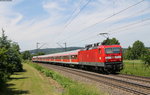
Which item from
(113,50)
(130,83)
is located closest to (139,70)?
(113,50)

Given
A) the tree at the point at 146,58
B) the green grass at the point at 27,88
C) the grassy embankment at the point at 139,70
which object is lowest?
the green grass at the point at 27,88

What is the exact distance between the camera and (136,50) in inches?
4697

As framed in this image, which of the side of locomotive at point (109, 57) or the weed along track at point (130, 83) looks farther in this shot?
the side of locomotive at point (109, 57)

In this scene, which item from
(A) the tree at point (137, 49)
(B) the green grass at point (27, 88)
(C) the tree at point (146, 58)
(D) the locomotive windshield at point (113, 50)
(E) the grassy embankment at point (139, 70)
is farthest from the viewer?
(A) the tree at point (137, 49)

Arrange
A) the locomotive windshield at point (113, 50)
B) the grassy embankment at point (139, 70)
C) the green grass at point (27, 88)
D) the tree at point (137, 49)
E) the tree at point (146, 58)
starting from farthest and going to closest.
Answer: the tree at point (137, 49) → the locomotive windshield at point (113, 50) → the tree at point (146, 58) → the grassy embankment at point (139, 70) → the green grass at point (27, 88)

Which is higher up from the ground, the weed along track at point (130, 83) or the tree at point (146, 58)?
the tree at point (146, 58)

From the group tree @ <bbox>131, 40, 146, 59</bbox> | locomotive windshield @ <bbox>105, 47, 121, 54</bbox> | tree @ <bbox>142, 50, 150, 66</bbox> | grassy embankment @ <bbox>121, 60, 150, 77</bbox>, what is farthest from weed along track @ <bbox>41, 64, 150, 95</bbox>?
tree @ <bbox>131, 40, 146, 59</bbox>

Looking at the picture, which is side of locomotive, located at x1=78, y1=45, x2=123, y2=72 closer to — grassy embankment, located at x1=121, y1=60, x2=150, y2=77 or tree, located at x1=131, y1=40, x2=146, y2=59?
grassy embankment, located at x1=121, y1=60, x2=150, y2=77

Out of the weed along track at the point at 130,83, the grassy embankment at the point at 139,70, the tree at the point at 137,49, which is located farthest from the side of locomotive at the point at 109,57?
the tree at the point at 137,49

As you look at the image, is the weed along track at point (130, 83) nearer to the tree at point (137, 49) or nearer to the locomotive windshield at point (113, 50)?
the locomotive windshield at point (113, 50)

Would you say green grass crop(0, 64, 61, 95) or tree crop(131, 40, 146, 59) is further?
tree crop(131, 40, 146, 59)

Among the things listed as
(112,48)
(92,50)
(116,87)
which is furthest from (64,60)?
(116,87)

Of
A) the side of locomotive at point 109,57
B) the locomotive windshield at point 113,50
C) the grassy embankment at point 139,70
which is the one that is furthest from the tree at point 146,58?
the locomotive windshield at point 113,50

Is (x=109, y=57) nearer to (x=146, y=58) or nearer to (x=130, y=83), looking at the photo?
(x=146, y=58)
